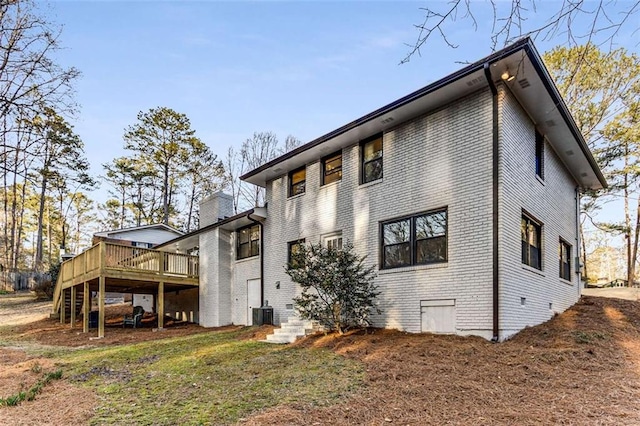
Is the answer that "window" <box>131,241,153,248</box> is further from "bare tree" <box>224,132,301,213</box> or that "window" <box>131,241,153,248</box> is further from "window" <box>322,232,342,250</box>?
"window" <box>322,232,342,250</box>

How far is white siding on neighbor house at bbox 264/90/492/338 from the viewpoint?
29.4 feet

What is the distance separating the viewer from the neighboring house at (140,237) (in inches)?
957

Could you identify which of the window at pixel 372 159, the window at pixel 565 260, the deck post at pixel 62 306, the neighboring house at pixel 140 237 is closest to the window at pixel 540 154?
the window at pixel 565 260

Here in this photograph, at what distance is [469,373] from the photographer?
6.48m

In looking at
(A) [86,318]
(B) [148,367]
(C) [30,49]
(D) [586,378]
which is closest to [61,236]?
(A) [86,318]

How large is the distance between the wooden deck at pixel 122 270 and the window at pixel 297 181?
20.2 ft

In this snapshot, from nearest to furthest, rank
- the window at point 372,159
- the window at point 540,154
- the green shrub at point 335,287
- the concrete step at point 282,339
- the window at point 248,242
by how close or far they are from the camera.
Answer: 1. the green shrub at point 335,287
2. the concrete step at point 282,339
3. the window at point 540,154
4. the window at point 372,159
5. the window at point 248,242

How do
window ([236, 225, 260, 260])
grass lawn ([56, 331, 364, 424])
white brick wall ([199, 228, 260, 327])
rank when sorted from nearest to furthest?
grass lawn ([56, 331, 364, 424]) → window ([236, 225, 260, 260]) → white brick wall ([199, 228, 260, 327])

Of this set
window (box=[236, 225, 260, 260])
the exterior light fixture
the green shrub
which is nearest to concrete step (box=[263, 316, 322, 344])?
the green shrub

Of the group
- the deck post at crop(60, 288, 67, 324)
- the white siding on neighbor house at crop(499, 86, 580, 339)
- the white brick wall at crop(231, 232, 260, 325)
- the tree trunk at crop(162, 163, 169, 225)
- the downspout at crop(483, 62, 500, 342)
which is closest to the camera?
the downspout at crop(483, 62, 500, 342)

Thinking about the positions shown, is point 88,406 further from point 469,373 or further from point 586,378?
point 586,378

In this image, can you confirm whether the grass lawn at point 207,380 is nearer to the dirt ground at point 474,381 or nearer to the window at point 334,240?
the dirt ground at point 474,381

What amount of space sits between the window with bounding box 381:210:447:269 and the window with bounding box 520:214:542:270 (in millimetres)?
1992

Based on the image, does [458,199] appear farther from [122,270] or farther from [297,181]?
[122,270]
